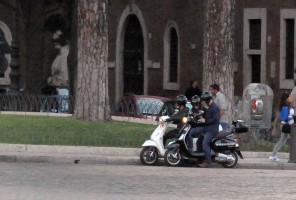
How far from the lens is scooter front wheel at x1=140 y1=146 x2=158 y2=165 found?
70.9 ft

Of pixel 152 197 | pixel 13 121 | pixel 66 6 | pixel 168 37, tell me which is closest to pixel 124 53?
pixel 168 37

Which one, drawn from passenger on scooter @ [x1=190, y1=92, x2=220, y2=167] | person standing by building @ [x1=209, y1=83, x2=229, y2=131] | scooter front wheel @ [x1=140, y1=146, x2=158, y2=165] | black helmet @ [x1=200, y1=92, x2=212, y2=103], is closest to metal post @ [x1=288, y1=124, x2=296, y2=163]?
person standing by building @ [x1=209, y1=83, x2=229, y2=131]

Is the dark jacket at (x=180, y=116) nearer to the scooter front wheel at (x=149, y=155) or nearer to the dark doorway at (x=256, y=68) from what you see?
the scooter front wheel at (x=149, y=155)

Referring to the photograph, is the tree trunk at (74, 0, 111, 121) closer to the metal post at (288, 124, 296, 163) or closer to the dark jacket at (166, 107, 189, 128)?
the dark jacket at (166, 107, 189, 128)

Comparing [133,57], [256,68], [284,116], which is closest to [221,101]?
[284,116]

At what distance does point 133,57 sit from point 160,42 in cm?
309

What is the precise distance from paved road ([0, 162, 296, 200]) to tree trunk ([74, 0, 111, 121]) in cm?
455

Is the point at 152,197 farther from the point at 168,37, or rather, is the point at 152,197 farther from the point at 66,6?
the point at 168,37

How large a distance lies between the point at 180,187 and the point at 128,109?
12262 millimetres

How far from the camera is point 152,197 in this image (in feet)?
50.9

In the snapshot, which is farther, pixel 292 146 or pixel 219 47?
pixel 219 47

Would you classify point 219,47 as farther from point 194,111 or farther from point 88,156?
point 88,156

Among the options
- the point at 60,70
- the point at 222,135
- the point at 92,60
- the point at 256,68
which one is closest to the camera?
the point at 222,135

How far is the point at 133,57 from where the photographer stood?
4712 cm
